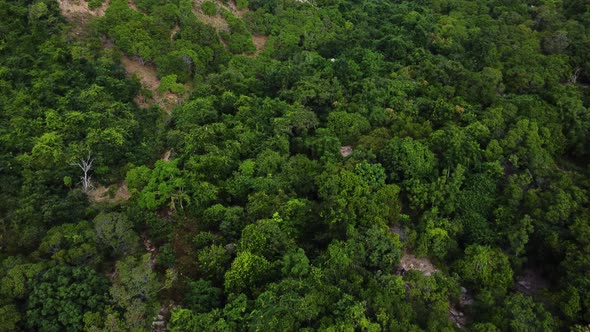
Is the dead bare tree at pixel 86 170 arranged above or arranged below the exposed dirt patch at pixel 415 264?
below

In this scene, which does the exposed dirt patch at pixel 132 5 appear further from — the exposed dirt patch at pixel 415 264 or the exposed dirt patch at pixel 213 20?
the exposed dirt patch at pixel 415 264

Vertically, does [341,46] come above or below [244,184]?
above

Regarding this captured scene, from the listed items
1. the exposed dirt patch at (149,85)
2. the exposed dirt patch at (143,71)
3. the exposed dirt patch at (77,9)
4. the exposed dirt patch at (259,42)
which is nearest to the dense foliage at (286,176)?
the exposed dirt patch at (149,85)

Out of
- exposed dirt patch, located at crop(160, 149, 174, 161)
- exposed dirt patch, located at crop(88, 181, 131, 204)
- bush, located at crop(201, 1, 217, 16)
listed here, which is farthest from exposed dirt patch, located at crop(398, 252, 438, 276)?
bush, located at crop(201, 1, 217, 16)

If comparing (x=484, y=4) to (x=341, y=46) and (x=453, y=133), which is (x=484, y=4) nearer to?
(x=341, y=46)

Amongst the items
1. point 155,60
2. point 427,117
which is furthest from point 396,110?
Answer: point 155,60

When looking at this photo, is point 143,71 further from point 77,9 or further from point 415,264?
point 415,264

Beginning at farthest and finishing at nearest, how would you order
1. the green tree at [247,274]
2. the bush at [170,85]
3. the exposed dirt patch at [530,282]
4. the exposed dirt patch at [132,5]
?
the exposed dirt patch at [132,5] → the bush at [170,85] → the exposed dirt patch at [530,282] → the green tree at [247,274]
